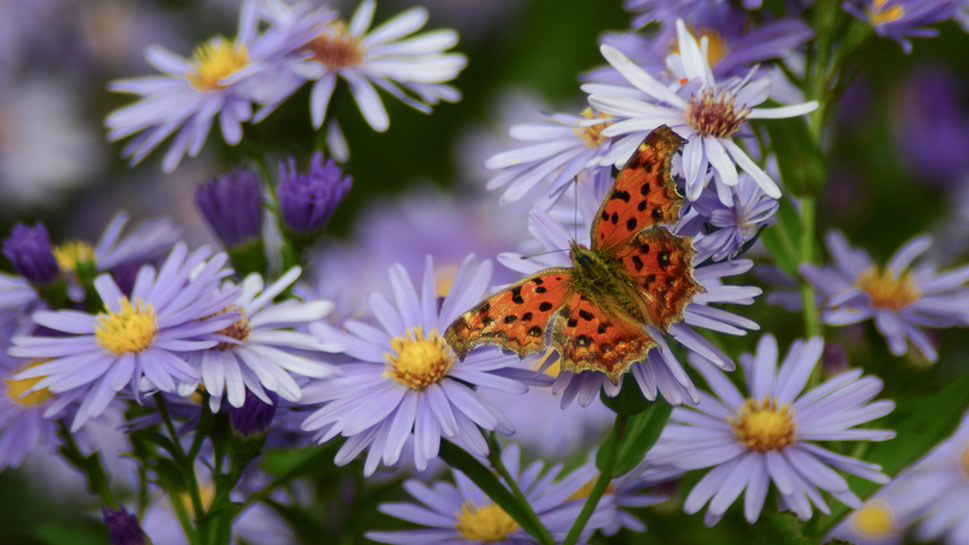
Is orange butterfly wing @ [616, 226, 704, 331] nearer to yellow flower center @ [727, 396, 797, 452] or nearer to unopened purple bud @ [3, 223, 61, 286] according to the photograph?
yellow flower center @ [727, 396, 797, 452]

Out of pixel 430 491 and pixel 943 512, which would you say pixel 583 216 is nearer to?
pixel 430 491

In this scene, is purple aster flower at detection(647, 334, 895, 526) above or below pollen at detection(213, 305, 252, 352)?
below

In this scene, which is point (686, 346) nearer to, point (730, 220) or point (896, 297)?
point (730, 220)

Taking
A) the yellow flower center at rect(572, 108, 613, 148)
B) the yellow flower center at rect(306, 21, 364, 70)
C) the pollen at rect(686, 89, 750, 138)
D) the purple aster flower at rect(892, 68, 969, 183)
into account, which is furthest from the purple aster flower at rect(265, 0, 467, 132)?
the purple aster flower at rect(892, 68, 969, 183)

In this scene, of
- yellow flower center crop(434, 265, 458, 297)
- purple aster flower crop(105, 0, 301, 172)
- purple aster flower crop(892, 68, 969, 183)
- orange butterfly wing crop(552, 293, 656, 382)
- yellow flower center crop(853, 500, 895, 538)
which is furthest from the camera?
purple aster flower crop(892, 68, 969, 183)

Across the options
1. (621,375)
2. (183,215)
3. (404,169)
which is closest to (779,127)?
(621,375)

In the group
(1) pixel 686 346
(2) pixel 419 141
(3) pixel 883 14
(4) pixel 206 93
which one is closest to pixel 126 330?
(4) pixel 206 93
